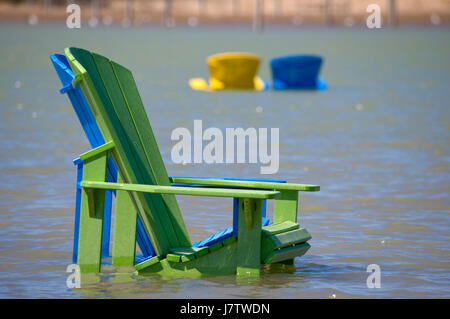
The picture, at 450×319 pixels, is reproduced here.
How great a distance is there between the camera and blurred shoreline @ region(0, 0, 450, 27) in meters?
159

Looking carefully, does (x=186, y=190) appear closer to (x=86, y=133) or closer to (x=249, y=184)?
(x=249, y=184)

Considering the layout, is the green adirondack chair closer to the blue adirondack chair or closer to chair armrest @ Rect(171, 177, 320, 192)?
chair armrest @ Rect(171, 177, 320, 192)

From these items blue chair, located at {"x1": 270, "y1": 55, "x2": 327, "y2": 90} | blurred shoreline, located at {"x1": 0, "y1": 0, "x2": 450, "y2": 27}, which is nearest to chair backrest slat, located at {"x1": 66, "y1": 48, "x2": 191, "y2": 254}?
blue chair, located at {"x1": 270, "y1": 55, "x2": 327, "y2": 90}

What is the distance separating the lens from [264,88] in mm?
28797

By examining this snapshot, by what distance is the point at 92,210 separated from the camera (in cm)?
730

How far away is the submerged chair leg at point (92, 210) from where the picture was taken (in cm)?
727

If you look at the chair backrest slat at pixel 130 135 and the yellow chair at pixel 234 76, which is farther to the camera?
the yellow chair at pixel 234 76

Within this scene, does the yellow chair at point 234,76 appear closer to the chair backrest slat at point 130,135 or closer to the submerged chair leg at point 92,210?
the chair backrest slat at point 130,135

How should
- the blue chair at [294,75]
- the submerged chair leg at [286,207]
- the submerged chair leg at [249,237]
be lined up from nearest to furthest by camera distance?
1. the submerged chair leg at [249,237]
2. the submerged chair leg at [286,207]
3. the blue chair at [294,75]

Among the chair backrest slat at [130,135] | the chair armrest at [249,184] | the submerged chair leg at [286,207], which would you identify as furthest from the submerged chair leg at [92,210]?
the submerged chair leg at [286,207]

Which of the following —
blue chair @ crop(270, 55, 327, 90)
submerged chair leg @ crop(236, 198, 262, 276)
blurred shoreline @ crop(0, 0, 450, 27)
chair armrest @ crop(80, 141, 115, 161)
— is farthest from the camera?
blurred shoreline @ crop(0, 0, 450, 27)

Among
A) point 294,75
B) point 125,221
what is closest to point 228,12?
point 294,75

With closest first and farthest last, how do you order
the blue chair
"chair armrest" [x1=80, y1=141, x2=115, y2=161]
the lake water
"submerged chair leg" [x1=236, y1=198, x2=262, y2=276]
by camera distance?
"submerged chair leg" [x1=236, y1=198, x2=262, y2=276] < "chair armrest" [x1=80, y1=141, x2=115, y2=161] < the lake water < the blue chair
